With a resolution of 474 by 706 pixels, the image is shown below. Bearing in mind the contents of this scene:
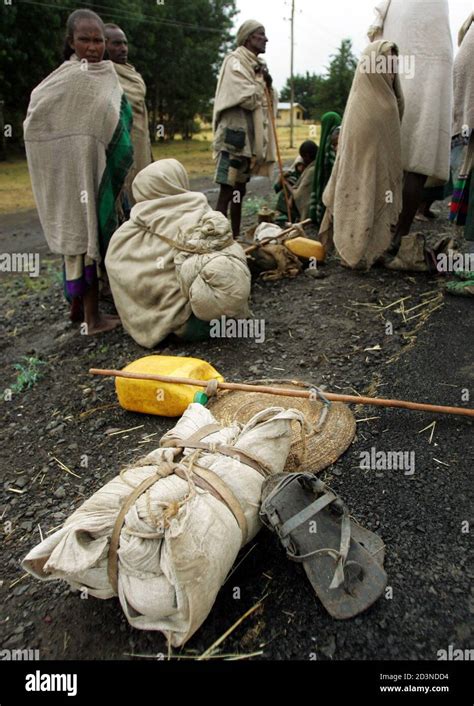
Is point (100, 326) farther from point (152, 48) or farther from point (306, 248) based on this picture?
point (152, 48)

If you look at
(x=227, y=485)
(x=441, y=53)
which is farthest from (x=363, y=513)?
(x=441, y=53)

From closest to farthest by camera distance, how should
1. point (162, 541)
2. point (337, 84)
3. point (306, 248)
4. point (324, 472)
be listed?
point (162, 541)
point (324, 472)
point (306, 248)
point (337, 84)

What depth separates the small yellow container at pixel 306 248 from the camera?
4762 mm

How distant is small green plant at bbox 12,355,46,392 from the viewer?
361 cm

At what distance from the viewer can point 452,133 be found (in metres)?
4.23

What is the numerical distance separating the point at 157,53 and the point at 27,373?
24157 mm

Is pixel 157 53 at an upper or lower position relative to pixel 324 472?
upper

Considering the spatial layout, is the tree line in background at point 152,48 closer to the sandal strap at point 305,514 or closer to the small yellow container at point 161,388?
the small yellow container at point 161,388

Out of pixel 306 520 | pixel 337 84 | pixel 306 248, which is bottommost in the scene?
pixel 306 520

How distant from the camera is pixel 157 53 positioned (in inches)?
938

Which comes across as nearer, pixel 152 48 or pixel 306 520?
pixel 306 520

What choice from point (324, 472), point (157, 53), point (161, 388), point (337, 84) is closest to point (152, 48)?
point (157, 53)

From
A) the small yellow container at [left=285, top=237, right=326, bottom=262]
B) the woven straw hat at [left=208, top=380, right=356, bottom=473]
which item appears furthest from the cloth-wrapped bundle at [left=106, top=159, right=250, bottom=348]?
the small yellow container at [left=285, top=237, right=326, bottom=262]

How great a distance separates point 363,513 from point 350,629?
520 millimetres
